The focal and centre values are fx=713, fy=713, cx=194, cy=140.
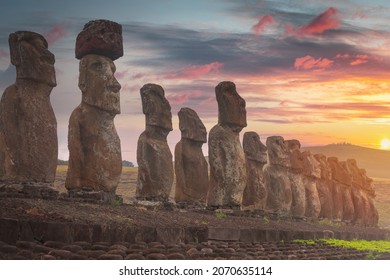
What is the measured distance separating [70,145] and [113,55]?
2.16m

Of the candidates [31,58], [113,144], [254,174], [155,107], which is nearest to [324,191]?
[254,174]

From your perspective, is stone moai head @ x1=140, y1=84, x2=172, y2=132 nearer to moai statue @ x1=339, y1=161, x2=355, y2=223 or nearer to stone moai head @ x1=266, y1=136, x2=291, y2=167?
stone moai head @ x1=266, y1=136, x2=291, y2=167

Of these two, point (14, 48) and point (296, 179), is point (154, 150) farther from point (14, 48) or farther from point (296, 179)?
point (296, 179)

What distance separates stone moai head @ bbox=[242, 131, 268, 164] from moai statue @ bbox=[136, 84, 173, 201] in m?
5.76

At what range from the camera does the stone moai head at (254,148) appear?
77.3 ft

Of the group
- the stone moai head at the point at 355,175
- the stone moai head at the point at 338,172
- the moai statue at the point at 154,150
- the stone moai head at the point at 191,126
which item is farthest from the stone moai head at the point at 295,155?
the moai statue at the point at 154,150

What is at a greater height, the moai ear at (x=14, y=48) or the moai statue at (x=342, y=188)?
the moai ear at (x=14, y=48)

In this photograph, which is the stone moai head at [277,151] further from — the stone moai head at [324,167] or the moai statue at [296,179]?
the stone moai head at [324,167]

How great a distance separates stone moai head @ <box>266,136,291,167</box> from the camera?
86.0 ft

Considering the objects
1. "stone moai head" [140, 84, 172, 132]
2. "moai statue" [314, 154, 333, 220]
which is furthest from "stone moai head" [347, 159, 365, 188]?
"stone moai head" [140, 84, 172, 132]

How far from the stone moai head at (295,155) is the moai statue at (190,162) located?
808cm

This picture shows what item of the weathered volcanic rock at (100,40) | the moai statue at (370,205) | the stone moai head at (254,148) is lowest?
the moai statue at (370,205)

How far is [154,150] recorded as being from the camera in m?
17.9

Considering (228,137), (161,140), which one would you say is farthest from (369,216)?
(161,140)
